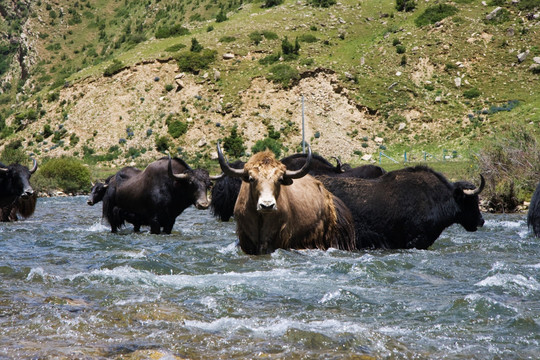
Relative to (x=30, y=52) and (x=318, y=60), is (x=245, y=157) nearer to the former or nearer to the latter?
(x=318, y=60)

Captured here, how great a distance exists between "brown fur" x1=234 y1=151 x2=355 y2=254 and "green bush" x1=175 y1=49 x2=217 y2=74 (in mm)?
61582

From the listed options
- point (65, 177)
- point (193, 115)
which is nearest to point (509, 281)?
point (65, 177)

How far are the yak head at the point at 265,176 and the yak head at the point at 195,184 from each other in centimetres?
427

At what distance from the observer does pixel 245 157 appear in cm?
5984

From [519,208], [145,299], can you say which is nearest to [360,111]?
[519,208]

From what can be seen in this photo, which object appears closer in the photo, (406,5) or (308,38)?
(308,38)

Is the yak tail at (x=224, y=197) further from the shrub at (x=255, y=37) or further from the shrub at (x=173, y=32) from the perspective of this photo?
the shrub at (x=173, y=32)

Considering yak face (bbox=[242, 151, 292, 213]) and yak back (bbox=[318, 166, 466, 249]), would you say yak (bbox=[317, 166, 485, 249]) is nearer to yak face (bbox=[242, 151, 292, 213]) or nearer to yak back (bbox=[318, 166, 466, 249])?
yak back (bbox=[318, 166, 466, 249])

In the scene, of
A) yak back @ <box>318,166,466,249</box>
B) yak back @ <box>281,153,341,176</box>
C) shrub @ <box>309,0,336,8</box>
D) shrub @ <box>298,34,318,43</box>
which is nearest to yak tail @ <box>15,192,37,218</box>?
yak back @ <box>281,153,341,176</box>

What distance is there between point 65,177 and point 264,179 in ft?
130

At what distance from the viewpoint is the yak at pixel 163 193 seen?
14055 mm

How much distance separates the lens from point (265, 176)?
30.2 feet

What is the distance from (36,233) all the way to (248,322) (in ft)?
35.8

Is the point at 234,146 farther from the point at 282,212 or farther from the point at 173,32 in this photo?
the point at 282,212
